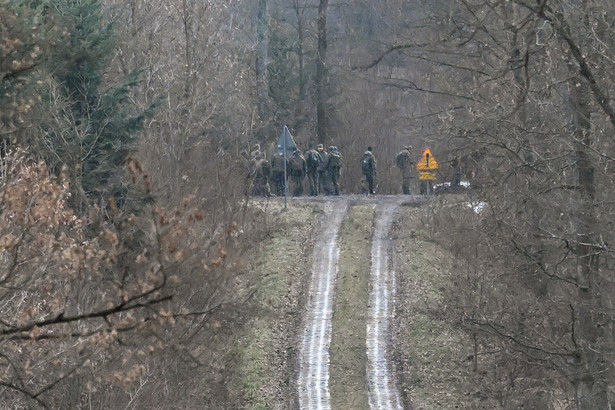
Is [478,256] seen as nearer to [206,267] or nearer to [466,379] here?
[466,379]

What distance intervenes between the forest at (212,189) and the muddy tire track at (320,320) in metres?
1.51

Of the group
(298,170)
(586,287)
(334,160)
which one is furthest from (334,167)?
(586,287)

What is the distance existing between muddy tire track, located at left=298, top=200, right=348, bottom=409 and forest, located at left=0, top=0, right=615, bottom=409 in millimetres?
1511

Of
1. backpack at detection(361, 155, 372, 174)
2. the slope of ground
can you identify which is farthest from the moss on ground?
backpack at detection(361, 155, 372, 174)

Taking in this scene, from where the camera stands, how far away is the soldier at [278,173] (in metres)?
34.4

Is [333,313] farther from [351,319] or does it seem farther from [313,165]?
[313,165]

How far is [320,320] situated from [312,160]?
1217 cm

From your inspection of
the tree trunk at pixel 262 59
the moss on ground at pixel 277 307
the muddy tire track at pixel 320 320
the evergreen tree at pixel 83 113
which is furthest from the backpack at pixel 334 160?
the evergreen tree at pixel 83 113

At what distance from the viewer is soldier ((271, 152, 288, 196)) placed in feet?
113

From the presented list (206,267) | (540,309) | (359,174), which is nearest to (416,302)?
(540,309)

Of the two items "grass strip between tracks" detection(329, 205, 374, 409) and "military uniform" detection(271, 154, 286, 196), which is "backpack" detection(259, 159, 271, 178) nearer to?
"military uniform" detection(271, 154, 286, 196)

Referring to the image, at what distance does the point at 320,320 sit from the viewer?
23.4 metres

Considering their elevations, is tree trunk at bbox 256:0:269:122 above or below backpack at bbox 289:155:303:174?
above

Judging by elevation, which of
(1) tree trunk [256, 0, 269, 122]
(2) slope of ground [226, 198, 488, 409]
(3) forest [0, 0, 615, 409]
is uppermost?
(1) tree trunk [256, 0, 269, 122]
